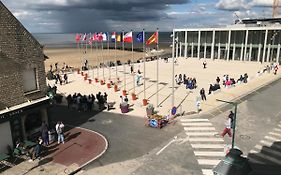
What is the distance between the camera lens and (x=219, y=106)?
28562 mm

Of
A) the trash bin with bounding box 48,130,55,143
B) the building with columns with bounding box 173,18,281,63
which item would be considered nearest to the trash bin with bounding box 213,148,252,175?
the trash bin with bounding box 48,130,55,143

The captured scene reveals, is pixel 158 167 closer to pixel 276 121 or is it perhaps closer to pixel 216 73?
pixel 276 121

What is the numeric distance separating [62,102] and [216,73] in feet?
101

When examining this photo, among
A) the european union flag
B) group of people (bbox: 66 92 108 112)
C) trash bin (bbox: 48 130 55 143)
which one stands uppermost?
the european union flag

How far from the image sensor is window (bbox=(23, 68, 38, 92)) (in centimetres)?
1961

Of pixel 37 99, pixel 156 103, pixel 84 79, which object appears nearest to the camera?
pixel 37 99

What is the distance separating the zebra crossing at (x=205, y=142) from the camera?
1700 centimetres

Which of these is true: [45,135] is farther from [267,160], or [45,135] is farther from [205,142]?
[267,160]

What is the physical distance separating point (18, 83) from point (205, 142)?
13762 millimetres

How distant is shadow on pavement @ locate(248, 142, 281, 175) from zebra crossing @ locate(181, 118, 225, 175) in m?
1.99

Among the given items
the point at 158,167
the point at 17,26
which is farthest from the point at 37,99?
the point at 158,167

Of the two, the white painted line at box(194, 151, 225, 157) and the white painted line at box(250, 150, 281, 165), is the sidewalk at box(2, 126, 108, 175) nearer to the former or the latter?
the white painted line at box(194, 151, 225, 157)

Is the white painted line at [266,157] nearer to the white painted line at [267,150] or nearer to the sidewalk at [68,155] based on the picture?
the white painted line at [267,150]

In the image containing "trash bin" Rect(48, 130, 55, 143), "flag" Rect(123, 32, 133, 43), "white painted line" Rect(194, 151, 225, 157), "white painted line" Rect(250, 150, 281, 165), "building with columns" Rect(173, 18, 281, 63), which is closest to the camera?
"white painted line" Rect(250, 150, 281, 165)
